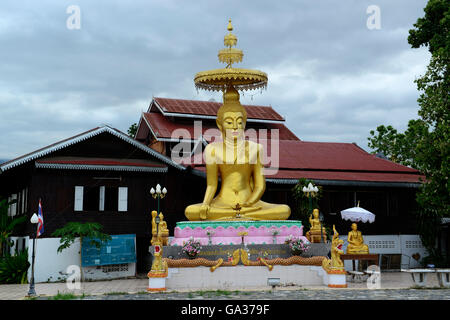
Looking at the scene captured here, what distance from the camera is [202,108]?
28.0 meters

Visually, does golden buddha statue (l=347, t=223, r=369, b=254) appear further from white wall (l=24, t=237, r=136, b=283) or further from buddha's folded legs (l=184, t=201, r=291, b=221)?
white wall (l=24, t=237, r=136, b=283)

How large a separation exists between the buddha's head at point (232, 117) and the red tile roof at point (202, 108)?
358 inches

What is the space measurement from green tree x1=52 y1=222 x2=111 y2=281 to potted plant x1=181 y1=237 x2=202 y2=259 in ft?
16.1

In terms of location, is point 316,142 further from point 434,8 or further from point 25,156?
point 25,156

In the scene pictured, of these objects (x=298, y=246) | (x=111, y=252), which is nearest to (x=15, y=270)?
(x=111, y=252)

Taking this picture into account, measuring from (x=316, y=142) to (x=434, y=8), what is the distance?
7.40 metres

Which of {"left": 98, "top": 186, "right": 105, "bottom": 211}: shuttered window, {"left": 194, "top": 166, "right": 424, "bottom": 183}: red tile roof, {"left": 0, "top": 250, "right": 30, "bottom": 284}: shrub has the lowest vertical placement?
{"left": 0, "top": 250, "right": 30, "bottom": 284}: shrub

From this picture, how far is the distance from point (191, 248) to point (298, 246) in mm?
Answer: 2892

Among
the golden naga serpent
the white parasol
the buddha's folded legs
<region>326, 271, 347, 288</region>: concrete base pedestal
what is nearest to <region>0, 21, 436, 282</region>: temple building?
the buddha's folded legs

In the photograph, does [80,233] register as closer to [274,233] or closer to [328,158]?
[274,233]

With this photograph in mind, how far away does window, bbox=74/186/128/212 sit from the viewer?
20.0m

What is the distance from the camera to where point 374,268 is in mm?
16969

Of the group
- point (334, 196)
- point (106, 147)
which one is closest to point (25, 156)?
point (106, 147)

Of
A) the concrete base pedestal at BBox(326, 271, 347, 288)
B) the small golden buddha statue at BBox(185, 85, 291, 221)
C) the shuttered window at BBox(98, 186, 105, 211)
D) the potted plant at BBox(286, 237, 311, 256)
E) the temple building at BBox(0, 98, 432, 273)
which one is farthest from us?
the shuttered window at BBox(98, 186, 105, 211)
